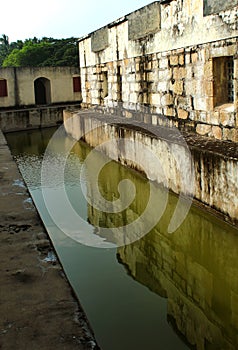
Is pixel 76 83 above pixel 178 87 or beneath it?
above

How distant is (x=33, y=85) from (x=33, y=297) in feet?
54.8

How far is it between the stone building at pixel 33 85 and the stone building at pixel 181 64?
842 cm

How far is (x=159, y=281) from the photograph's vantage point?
422 centimetres

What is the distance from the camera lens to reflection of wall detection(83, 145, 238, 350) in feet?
11.2

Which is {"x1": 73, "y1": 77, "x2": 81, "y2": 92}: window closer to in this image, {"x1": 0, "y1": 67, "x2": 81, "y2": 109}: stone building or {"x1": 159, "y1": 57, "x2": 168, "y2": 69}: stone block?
{"x1": 0, "y1": 67, "x2": 81, "y2": 109}: stone building

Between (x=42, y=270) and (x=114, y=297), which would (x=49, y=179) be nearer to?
(x=114, y=297)

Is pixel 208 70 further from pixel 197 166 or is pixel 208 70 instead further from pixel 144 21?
pixel 144 21

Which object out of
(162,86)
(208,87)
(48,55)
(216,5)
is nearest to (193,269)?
(208,87)

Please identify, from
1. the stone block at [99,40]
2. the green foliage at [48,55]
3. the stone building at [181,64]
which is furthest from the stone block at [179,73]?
the green foliage at [48,55]

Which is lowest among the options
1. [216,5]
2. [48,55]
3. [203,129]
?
[203,129]

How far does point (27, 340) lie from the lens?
2.32 metres

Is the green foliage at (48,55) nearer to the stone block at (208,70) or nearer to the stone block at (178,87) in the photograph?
the stone block at (178,87)

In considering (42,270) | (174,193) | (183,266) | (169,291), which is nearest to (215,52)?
(174,193)

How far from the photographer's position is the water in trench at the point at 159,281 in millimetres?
3299
